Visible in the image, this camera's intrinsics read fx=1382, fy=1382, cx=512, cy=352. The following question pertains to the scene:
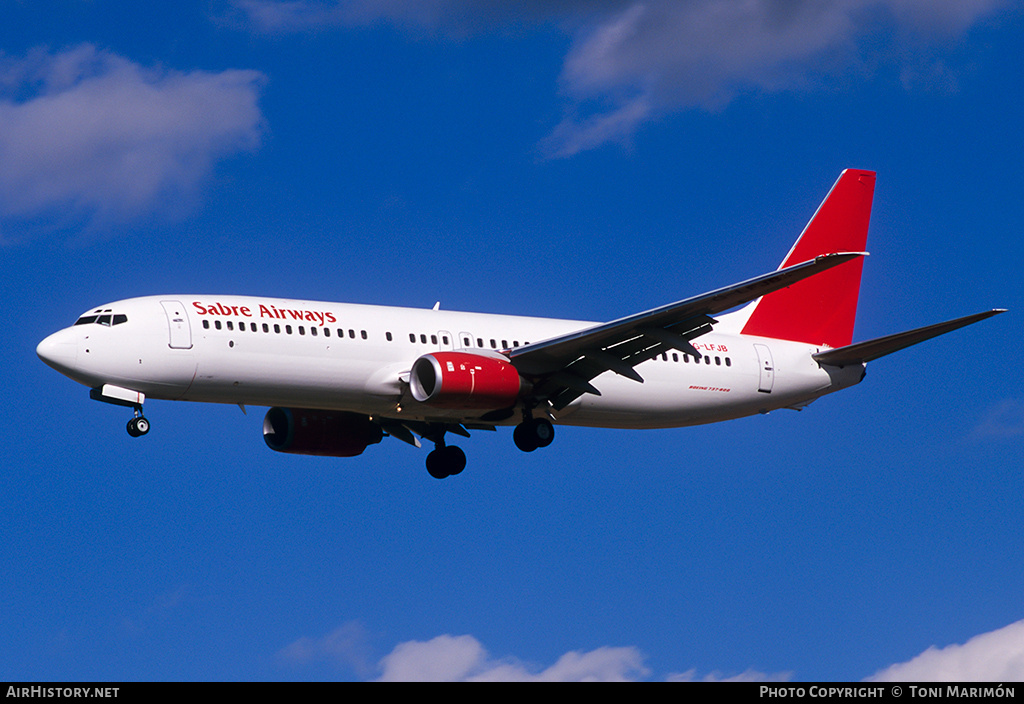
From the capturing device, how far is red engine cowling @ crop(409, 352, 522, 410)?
1446 inches

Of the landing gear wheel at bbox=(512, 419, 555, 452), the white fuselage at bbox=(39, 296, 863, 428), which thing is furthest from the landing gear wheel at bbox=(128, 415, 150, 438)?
the landing gear wheel at bbox=(512, 419, 555, 452)

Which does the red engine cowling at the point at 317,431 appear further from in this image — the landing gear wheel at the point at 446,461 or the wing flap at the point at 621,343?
the wing flap at the point at 621,343

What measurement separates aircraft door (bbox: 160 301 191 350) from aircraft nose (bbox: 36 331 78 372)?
2.42m

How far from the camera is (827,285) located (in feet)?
155

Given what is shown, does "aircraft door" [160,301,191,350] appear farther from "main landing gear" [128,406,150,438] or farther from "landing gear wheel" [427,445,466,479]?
"landing gear wheel" [427,445,466,479]

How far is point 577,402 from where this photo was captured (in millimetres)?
40969

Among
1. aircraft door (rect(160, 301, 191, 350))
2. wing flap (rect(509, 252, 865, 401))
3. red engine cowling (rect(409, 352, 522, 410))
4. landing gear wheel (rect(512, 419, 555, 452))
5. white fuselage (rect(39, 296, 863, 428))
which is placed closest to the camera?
wing flap (rect(509, 252, 865, 401))

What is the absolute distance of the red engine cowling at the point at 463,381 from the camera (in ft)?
120

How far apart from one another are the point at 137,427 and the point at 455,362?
8.49m

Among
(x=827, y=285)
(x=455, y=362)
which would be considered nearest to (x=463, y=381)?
(x=455, y=362)

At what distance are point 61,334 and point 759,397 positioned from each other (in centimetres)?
2120
